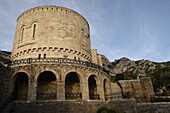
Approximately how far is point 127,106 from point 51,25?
1713cm

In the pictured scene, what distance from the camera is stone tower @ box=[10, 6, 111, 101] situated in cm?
1678

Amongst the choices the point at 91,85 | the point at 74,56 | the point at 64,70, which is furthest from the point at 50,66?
the point at 91,85

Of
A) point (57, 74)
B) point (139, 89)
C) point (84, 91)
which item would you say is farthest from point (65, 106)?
point (139, 89)

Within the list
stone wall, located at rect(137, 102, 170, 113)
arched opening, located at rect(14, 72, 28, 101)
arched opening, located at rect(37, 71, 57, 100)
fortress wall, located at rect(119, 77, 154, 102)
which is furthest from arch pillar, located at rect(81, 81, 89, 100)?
fortress wall, located at rect(119, 77, 154, 102)

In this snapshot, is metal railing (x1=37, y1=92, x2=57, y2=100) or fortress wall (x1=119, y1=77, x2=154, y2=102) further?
fortress wall (x1=119, y1=77, x2=154, y2=102)

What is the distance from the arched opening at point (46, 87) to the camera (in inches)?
666

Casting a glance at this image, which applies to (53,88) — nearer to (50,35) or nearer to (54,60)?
(54,60)

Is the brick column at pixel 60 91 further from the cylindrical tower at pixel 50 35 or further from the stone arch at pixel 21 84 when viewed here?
the cylindrical tower at pixel 50 35

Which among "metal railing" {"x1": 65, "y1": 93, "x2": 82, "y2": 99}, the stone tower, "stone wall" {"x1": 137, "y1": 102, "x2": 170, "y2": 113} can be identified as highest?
the stone tower

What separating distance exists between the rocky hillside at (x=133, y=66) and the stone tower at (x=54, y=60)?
3995cm

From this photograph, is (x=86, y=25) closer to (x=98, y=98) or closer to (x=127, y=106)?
(x=98, y=98)

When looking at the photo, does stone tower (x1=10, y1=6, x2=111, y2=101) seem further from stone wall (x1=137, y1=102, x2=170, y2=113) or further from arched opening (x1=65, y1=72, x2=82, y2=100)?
stone wall (x1=137, y1=102, x2=170, y2=113)

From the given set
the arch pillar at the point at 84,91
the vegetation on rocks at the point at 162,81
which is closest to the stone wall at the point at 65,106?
the arch pillar at the point at 84,91

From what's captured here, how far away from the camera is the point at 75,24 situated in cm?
2580
